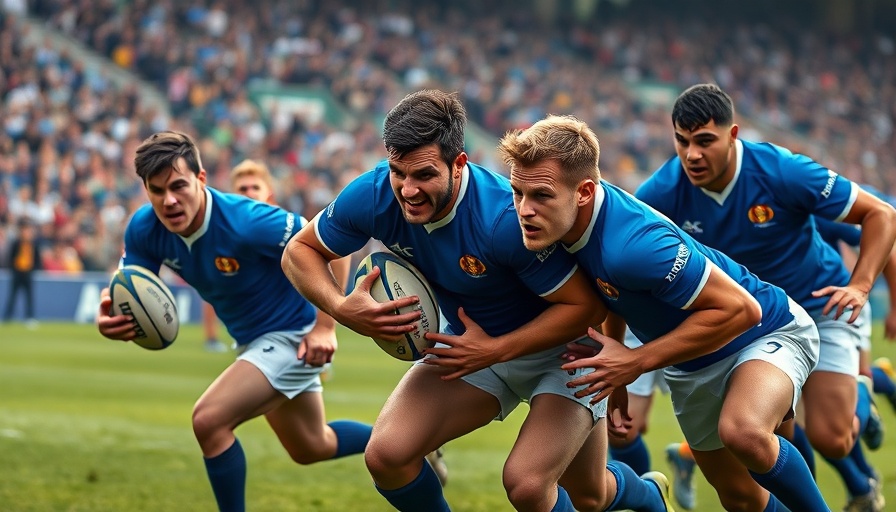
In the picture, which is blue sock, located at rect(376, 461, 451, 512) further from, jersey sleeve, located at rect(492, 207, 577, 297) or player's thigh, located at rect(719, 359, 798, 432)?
player's thigh, located at rect(719, 359, 798, 432)

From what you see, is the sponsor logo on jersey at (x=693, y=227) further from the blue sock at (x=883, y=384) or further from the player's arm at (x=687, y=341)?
the blue sock at (x=883, y=384)

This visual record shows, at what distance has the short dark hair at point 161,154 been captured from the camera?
623cm

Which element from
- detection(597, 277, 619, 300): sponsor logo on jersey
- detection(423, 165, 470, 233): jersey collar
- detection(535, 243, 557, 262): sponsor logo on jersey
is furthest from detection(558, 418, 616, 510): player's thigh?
detection(423, 165, 470, 233): jersey collar

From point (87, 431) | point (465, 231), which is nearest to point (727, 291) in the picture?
point (465, 231)

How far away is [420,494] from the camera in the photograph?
529cm

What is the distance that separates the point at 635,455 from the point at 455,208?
8.34 ft

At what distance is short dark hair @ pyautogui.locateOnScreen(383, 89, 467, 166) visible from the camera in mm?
4926

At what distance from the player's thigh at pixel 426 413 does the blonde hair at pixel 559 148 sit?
1084 millimetres

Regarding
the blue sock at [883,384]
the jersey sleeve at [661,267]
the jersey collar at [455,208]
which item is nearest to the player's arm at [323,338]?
the jersey collar at [455,208]

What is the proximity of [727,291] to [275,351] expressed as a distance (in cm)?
266

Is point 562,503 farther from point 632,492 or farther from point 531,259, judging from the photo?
point 531,259

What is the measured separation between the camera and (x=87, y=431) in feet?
32.6

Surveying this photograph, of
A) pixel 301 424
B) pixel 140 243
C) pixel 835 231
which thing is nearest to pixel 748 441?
pixel 301 424

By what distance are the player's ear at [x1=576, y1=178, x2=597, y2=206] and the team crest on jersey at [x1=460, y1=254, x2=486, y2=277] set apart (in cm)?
51
